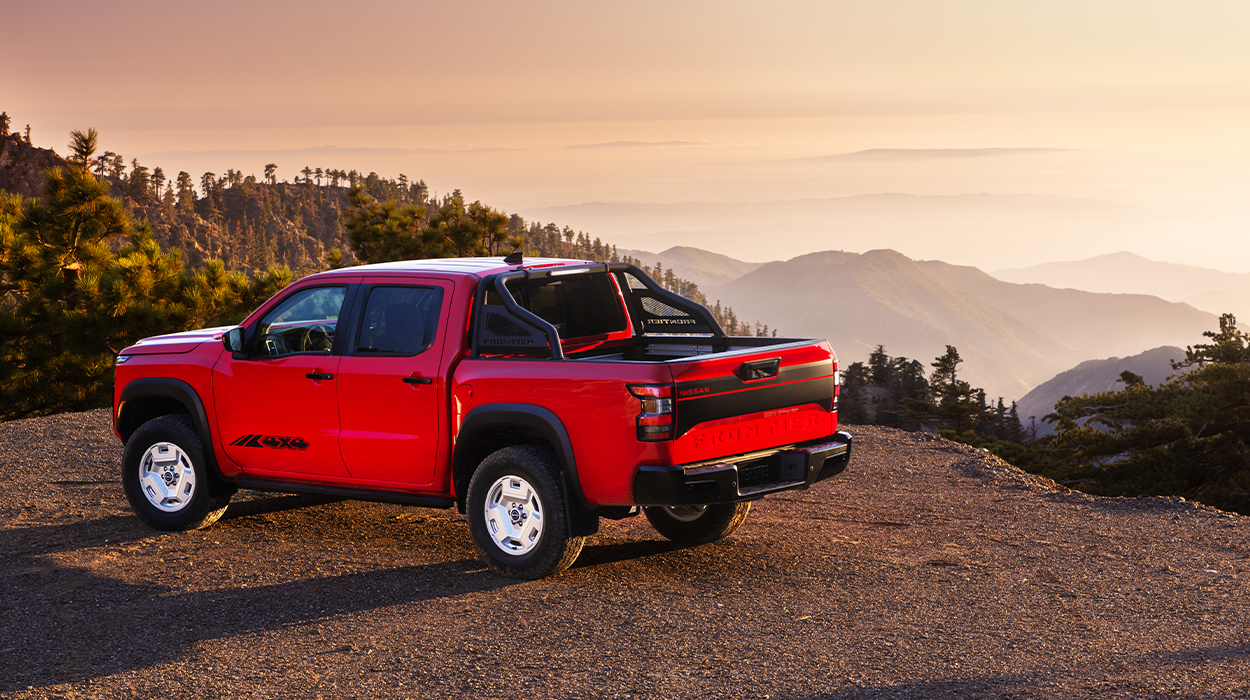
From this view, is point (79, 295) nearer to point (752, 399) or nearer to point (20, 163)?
point (752, 399)

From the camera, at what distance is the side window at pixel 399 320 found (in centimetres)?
703

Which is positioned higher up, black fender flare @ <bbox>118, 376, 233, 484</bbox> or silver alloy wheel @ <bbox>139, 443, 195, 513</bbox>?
black fender flare @ <bbox>118, 376, 233, 484</bbox>

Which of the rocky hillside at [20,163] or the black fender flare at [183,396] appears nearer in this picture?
the black fender flare at [183,396]

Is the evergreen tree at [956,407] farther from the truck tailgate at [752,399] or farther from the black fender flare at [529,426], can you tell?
the black fender flare at [529,426]

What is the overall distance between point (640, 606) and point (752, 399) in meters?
1.49

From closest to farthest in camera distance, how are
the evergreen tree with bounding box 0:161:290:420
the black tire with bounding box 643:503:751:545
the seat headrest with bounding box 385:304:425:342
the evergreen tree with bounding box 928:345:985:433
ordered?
1. the seat headrest with bounding box 385:304:425:342
2. the black tire with bounding box 643:503:751:545
3. the evergreen tree with bounding box 0:161:290:420
4. the evergreen tree with bounding box 928:345:985:433

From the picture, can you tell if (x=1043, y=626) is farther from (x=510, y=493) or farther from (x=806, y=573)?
(x=510, y=493)

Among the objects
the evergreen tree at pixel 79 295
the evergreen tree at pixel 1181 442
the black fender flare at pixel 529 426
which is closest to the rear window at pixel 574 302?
the black fender flare at pixel 529 426

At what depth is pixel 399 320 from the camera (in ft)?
23.6

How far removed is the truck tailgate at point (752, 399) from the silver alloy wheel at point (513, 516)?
3.85 ft

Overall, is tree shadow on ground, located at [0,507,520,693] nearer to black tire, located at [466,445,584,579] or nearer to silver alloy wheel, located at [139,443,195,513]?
black tire, located at [466,445,584,579]

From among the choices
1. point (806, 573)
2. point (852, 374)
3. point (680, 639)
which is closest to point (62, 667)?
point (680, 639)

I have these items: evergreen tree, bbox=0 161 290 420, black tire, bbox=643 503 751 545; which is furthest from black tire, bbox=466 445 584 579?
evergreen tree, bbox=0 161 290 420

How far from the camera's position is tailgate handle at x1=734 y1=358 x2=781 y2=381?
20.9 ft
